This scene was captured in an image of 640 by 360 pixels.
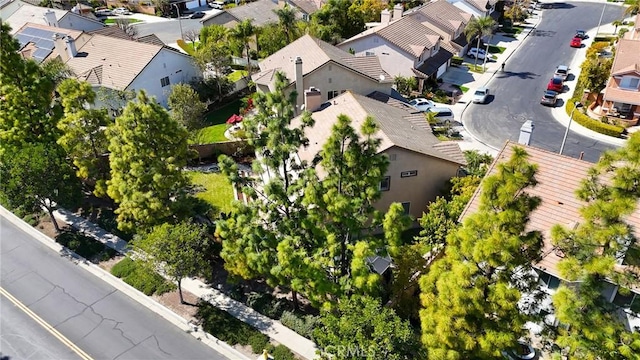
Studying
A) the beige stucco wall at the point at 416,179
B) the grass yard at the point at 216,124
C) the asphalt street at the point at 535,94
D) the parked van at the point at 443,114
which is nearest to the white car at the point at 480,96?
the asphalt street at the point at 535,94

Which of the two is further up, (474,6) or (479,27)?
(479,27)

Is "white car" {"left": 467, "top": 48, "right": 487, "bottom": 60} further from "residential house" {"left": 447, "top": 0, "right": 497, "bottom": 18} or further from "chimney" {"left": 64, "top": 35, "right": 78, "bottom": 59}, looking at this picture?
"chimney" {"left": 64, "top": 35, "right": 78, "bottom": 59}

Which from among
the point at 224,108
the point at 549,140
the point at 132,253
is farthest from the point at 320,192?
the point at 224,108

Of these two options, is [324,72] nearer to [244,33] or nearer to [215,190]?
[215,190]

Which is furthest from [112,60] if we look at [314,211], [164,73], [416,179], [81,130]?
[314,211]

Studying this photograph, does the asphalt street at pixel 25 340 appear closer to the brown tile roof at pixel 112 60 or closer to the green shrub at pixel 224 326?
the green shrub at pixel 224 326

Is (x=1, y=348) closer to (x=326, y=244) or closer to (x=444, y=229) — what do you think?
(x=326, y=244)
